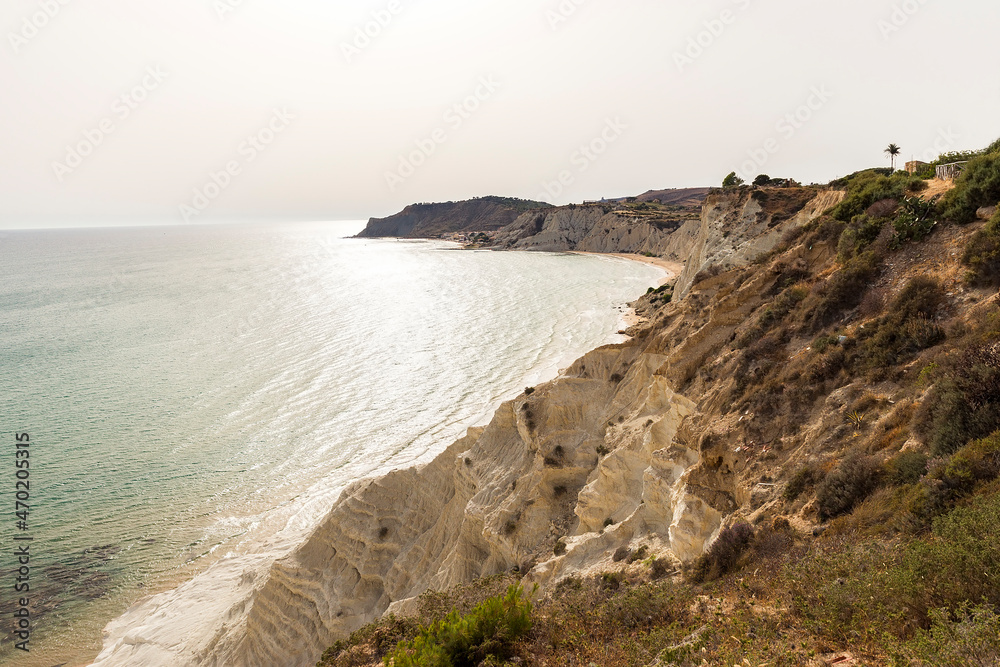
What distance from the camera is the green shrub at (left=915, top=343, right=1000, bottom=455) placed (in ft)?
24.1

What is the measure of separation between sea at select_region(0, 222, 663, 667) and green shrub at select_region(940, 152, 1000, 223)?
84.2 feet

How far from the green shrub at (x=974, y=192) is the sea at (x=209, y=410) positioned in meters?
25.7

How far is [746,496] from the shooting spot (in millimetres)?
9656

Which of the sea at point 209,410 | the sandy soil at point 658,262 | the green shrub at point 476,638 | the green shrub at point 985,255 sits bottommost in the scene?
the sea at point 209,410

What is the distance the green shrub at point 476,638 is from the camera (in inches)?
295

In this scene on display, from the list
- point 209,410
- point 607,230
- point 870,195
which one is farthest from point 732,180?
point 607,230

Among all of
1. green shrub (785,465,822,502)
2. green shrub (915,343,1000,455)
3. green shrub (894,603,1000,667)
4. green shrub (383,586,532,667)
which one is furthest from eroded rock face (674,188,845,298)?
green shrub (894,603,1000,667)

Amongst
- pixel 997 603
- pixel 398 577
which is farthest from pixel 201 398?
pixel 997 603

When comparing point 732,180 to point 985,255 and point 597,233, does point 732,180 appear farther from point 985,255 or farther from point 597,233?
point 597,233

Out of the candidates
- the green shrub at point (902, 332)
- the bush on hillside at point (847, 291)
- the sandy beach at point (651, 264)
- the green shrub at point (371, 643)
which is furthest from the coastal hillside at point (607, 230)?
the green shrub at point (371, 643)

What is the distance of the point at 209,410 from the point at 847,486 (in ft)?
122

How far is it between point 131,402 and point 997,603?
Answer: 43.8 meters

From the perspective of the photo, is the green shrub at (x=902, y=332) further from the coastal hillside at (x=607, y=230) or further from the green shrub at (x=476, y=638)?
the coastal hillside at (x=607, y=230)

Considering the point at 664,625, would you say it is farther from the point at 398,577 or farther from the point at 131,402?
the point at 131,402
